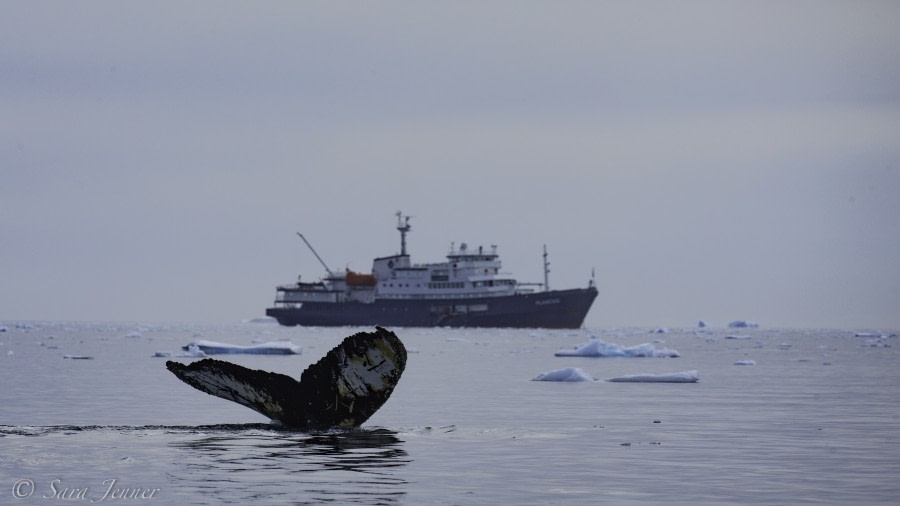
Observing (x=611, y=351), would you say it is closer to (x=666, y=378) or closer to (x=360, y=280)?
(x=666, y=378)

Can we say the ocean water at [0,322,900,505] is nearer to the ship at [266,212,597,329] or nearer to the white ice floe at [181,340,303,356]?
the white ice floe at [181,340,303,356]

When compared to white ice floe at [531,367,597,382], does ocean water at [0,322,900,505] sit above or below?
below

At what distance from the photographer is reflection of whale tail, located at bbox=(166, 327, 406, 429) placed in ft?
67.0

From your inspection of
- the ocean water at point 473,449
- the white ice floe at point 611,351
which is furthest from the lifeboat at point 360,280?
the ocean water at point 473,449

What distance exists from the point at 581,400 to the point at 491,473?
1522 centimetres

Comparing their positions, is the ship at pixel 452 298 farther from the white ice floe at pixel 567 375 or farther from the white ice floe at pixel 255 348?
the white ice floe at pixel 567 375

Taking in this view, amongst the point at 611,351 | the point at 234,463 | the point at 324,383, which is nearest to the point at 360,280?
the point at 611,351

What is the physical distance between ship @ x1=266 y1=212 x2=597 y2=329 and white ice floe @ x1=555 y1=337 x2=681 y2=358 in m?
77.9

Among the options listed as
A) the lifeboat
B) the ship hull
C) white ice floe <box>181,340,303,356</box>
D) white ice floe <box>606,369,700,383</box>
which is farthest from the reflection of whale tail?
the lifeboat

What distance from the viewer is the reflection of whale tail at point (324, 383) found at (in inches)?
804

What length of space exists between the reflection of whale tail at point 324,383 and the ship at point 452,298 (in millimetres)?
121468

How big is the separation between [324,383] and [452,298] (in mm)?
123981

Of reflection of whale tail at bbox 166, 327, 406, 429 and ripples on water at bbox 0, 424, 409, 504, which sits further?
reflection of whale tail at bbox 166, 327, 406, 429

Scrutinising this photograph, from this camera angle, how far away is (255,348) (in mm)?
64375
